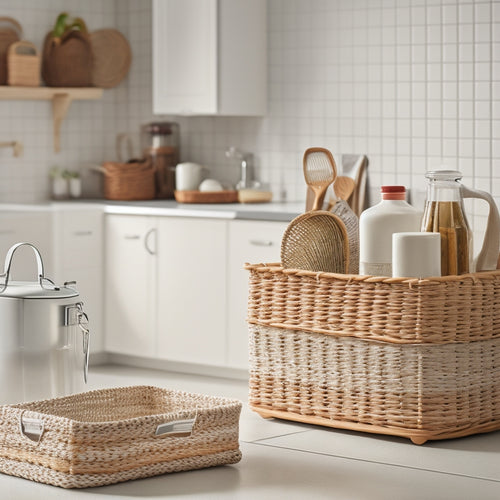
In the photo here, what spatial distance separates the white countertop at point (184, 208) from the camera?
16.8 ft

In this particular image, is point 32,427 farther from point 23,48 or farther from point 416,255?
A: point 23,48

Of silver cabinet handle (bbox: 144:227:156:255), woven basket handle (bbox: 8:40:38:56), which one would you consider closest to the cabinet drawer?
silver cabinet handle (bbox: 144:227:156:255)

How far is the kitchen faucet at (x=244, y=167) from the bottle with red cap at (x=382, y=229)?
2.06 m

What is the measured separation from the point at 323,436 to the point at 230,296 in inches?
58.1

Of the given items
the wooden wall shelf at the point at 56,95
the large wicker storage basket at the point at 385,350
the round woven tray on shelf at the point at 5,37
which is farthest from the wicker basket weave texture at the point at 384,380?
the round woven tray on shelf at the point at 5,37

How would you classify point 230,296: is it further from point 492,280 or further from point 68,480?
point 68,480

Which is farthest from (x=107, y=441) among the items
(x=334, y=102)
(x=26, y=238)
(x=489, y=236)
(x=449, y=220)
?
(x=334, y=102)

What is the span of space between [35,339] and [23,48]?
8.48 ft

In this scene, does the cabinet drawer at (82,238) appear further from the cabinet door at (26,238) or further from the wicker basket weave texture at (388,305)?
the wicker basket weave texture at (388,305)

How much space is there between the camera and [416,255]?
11.8ft

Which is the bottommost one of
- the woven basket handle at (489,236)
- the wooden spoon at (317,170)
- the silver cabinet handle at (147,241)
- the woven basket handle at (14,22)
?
the silver cabinet handle at (147,241)

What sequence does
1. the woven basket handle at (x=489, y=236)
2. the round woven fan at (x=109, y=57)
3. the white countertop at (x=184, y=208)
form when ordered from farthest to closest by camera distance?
the round woven fan at (x=109, y=57), the white countertop at (x=184, y=208), the woven basket handle at (x=489, y=236)

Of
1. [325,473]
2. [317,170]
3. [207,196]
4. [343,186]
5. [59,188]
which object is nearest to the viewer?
[325,473]

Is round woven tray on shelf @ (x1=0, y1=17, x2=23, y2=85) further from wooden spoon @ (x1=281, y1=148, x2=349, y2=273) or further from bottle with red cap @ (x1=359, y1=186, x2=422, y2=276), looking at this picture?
bottle with red cap @ (x1=359, y1=186, x2=422, y2=276)
